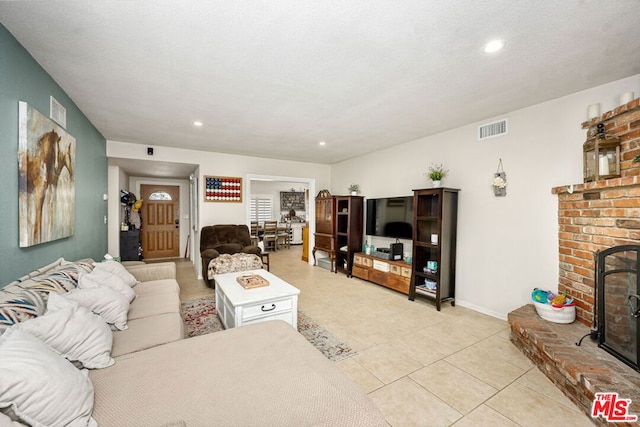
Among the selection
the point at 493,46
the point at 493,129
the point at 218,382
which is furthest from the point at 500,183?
the point at 218,382

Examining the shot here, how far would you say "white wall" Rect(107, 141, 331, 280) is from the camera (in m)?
4.43

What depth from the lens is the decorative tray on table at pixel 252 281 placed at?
9.06ft

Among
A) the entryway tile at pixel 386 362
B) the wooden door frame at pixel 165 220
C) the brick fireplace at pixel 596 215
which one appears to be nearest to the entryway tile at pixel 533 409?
the entryway tile at pixel 386 362

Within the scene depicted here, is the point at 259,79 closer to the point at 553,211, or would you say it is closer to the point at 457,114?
the point at 457,114

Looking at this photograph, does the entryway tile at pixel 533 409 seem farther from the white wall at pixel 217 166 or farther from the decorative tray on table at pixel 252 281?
the white wall at pixel 217 166

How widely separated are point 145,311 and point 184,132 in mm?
2600

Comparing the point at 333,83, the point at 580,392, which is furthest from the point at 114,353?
the point at 580,392

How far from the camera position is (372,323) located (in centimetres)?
301

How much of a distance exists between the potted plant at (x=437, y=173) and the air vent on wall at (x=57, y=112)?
411cm

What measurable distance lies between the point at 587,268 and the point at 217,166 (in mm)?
5342

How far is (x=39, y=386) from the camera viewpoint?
90 cm

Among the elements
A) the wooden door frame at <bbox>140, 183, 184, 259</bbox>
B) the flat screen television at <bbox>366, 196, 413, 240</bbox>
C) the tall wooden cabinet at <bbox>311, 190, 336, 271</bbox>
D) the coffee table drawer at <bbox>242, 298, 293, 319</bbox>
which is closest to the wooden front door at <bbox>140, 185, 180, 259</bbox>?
the wooden door frame at <bbox>140, 183, 184, 259</bbox>

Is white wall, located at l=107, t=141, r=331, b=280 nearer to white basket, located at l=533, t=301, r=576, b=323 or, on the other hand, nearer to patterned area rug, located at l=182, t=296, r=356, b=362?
patterned area rug, located at l=182, t=296, r=356, b=362

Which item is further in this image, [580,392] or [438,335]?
[438,335]
